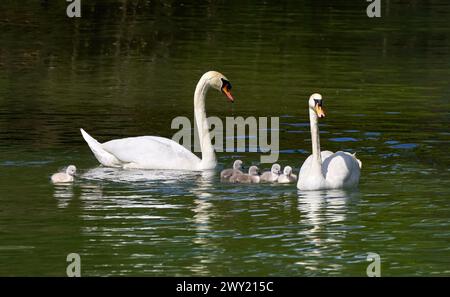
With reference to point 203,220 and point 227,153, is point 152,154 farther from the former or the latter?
point 203,220

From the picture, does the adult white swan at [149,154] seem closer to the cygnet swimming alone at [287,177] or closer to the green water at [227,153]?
the green water at [227,153]

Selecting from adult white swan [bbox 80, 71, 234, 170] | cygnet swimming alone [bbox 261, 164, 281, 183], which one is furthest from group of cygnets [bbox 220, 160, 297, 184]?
adult white swan [bbox 80, 71, 234, 170]

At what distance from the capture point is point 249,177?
59.5 ft

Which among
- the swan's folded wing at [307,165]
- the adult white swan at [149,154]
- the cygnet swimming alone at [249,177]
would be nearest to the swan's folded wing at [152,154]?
the adult white swan at [149,154]

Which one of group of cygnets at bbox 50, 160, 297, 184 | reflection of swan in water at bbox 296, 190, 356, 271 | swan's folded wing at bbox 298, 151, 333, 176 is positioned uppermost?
swan's folded wing at bbox 298, 151, 333, 176

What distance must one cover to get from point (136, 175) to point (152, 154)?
42 centimetres

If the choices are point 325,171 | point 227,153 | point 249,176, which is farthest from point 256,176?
point 227,153

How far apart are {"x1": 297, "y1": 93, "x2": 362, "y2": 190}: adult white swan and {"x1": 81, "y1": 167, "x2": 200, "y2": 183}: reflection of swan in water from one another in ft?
5.67

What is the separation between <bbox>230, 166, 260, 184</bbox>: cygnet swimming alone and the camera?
1805 cm

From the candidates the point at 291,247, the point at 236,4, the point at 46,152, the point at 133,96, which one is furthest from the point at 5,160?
the point at 236,4

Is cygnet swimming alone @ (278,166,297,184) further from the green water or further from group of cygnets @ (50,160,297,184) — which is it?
the green water

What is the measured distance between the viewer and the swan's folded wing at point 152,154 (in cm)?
1917

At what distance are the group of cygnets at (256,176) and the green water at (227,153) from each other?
0.43ft

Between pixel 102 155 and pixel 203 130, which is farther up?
pixel 203 130
